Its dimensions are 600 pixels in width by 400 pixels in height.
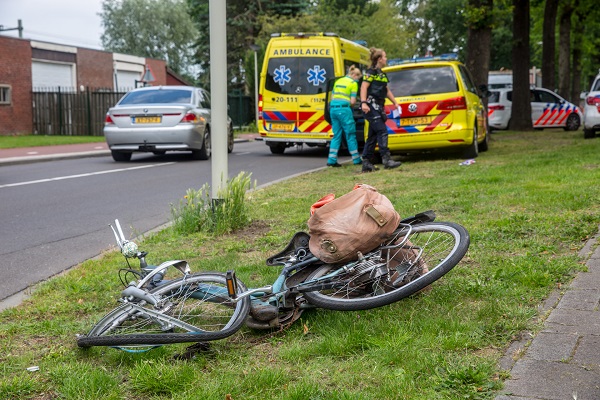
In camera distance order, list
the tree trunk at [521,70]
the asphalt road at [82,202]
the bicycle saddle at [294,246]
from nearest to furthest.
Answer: the bicycle saddle at [294,246] < the asphalt road at [82,202] < the tree trunk at [521,70]

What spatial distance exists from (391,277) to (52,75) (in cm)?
→ 3539

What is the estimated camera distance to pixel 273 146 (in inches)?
771

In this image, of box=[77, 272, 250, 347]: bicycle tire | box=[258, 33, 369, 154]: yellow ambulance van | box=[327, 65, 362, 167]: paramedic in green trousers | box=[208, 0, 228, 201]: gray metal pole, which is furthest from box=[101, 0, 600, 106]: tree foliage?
box=[77, 272, 250, 347]: bicycle tire

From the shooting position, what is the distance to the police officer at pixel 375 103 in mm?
12492

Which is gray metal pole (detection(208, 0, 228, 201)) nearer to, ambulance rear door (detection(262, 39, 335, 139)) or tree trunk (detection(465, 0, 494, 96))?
ambulance rear door (detection(262, 39, 335, 139))

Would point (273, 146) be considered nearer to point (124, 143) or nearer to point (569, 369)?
point (124, 143)

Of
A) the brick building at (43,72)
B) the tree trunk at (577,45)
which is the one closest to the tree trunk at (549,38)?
the tree trunk at (577,45)

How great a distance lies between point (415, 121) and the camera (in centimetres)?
1349

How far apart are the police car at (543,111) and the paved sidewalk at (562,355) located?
78.3ft

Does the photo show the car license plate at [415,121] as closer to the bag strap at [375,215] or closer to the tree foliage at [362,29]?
the tree foliage at [362,29]

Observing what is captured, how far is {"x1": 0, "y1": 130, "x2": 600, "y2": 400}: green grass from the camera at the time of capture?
330 centimetres

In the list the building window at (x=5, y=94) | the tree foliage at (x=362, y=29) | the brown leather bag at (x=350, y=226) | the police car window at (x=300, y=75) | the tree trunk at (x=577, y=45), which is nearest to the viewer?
the brown leather bag at (x=350, y=226)

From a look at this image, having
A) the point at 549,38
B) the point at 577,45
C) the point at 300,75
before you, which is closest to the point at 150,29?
the point at 577,45

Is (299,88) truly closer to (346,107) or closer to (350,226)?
(346,107)
